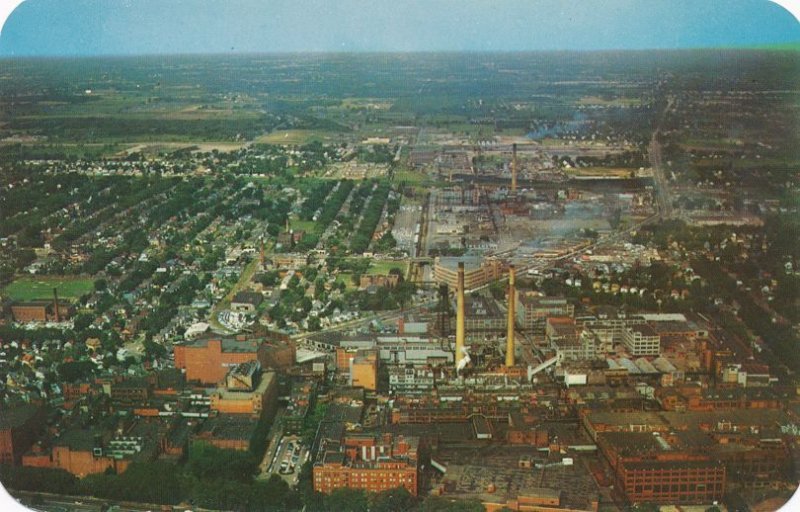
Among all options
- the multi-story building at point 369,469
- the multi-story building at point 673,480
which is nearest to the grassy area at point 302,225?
the multi-story building at point 369,469

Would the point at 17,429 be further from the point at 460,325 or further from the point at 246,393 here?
the point at 460,325

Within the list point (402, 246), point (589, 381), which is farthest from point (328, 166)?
point (589, 381)

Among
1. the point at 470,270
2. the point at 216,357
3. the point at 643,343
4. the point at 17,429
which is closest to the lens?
the point at 17,429

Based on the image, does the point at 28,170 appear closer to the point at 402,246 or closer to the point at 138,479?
the point at 402,246

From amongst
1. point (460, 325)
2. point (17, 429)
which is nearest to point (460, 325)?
point (460, 325)

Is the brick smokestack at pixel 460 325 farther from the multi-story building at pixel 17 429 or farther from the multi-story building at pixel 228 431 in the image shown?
the multi-story building at pixel 17 429

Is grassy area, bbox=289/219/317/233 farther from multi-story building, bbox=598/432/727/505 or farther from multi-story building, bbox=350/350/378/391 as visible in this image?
multi-story building, bbox=598/432/727/505
